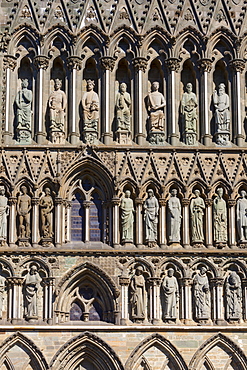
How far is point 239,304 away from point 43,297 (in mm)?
4546

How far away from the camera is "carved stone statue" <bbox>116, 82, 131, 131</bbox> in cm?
2434

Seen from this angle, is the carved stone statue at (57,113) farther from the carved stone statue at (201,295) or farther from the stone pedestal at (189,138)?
the carved stone statue at (201,295)

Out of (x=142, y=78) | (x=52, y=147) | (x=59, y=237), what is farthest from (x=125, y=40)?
(x=59, y=237)

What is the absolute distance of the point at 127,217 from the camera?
23.7 m

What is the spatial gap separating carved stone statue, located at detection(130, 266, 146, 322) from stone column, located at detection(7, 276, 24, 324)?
2.56 meters

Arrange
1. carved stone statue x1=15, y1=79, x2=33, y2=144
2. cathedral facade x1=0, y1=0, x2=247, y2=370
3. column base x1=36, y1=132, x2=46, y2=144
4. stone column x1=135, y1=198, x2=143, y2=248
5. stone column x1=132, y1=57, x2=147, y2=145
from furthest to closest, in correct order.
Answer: stone column x1=132, y1=57, x2=147, y2=145, carved stone statue x1=15, y1=79, x2=33, y2=144, column base x1=36, y1=132, x2=46, y2=144, stone column x1=135, y1=198, x2=143, y2=248, cathedral facade x1=0, y1=0, x2=247, y2=370

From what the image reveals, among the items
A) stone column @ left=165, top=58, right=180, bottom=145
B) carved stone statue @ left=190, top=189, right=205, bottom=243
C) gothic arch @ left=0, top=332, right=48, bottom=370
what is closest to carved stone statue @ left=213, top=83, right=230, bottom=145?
stone column @ left=165, top=58, right=180, bottom=145

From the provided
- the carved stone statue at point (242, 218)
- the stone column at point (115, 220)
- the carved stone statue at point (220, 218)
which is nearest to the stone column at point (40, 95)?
the stone column at point (115, 220)

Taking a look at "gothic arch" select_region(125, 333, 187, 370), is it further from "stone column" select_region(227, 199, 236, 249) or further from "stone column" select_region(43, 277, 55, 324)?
"stone column" select_region(227, 199, 236, 249)

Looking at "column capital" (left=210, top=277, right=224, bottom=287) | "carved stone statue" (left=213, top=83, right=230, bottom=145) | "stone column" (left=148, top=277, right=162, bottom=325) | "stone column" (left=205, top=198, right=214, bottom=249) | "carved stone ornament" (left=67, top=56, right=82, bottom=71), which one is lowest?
"stone column" (left=148, top=277, right=162, bottom=325)

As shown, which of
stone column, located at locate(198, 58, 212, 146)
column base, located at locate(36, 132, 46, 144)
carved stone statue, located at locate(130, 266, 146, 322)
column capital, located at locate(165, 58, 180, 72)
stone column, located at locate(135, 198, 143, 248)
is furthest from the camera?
column capital, located at locate(165, 58, 180, 72)

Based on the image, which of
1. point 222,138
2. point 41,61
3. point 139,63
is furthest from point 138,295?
point 41,61

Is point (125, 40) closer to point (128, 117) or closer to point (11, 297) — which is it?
point (128, 117)

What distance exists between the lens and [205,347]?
75.4 feet
